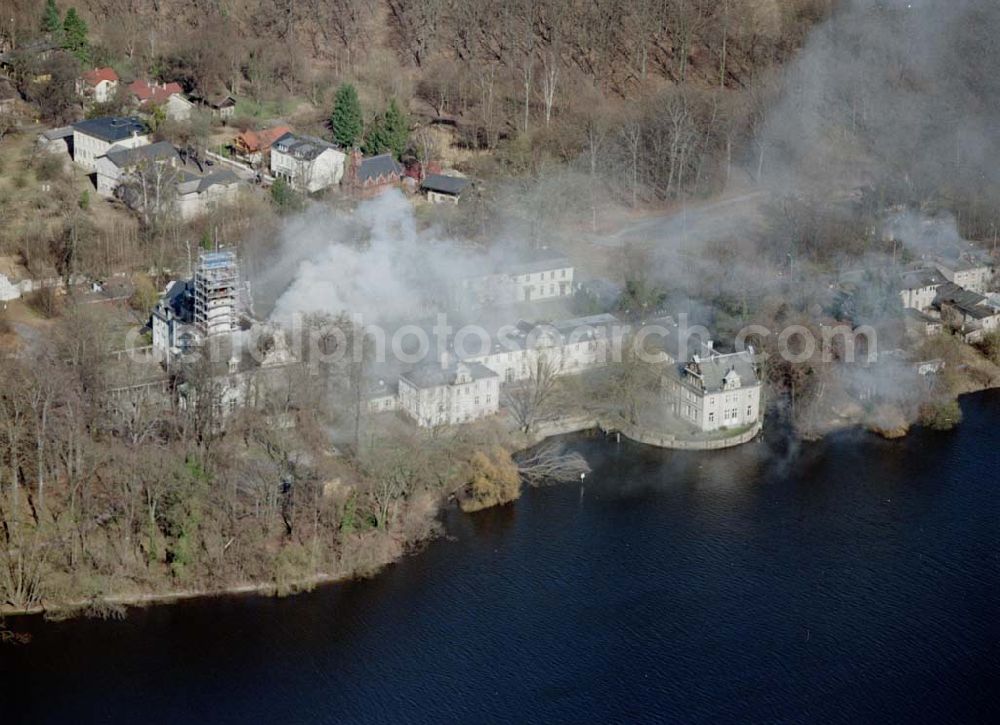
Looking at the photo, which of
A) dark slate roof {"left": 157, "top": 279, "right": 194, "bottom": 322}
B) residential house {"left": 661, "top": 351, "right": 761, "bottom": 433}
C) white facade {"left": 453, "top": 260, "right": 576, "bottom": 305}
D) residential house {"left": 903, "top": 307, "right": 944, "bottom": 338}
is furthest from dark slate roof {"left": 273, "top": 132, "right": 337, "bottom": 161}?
residential house {"left": 903, "top": 307, "right": 944, "bottom": 338}

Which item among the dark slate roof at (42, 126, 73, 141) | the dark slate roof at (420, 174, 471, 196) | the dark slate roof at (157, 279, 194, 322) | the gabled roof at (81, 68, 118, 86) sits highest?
the gabled roof at (81, 68, 118, 86)

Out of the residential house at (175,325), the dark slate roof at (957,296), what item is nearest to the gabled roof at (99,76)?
the residential house at (175,325)

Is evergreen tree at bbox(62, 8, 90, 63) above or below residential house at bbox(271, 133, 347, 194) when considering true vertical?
above

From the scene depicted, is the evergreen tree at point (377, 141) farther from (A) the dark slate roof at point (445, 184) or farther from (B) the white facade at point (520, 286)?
(B) the white facade at point (520, 286)

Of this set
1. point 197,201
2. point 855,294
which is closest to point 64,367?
point 197,201

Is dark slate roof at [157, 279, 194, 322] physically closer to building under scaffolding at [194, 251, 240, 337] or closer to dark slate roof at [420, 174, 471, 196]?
building under scaffolding at [194, 251, 240, 337]

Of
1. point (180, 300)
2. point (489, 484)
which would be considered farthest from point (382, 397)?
point (180, 300)

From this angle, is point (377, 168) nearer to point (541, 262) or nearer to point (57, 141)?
point (541, 262)
